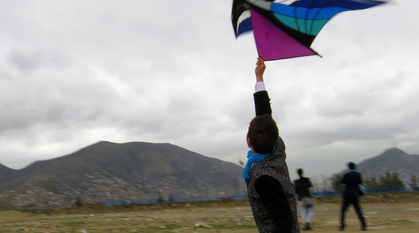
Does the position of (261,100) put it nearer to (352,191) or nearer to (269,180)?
(269,180)

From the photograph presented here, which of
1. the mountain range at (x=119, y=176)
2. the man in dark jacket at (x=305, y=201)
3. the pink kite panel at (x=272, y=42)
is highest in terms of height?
the mountain range at (x=119, y=176)

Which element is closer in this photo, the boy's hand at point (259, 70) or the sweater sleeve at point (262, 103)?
the sweater sleeve at point (262, 103)

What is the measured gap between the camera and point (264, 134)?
83.4 inches

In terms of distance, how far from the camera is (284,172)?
2.16 meters

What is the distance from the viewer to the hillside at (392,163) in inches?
6737

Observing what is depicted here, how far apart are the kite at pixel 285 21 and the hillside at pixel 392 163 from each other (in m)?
179

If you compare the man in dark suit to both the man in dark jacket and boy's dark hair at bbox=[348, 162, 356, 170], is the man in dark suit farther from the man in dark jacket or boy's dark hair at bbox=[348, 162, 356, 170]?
the man in dark jacket

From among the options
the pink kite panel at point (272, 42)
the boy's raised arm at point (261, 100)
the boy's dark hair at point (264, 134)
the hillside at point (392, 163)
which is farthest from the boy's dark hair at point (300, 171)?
the hillside at point (392, 163)

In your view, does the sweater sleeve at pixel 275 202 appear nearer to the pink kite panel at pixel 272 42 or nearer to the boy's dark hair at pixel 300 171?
the pink kite panel at pixel 272 42

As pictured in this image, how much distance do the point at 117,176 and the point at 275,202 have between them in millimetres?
112975

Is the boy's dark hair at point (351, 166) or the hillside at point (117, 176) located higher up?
the hillside at point (117, 176)

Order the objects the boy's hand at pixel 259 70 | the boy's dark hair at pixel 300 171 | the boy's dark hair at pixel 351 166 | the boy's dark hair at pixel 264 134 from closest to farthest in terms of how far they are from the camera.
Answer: the boy's dark hair at pixel 264 134 < the boy's hand at pixel 259 70 < the boy's dark hair at pixel 351 166 < the boy's dark hair at pixel 300 171

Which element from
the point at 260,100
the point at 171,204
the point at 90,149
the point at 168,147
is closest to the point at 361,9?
the point at 260,100

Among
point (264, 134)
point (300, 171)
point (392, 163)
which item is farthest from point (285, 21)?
point (392, 163)
